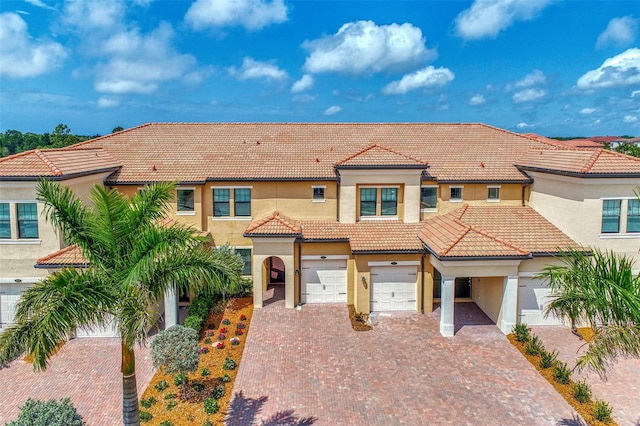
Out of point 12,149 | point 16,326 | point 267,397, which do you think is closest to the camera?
point 16,326

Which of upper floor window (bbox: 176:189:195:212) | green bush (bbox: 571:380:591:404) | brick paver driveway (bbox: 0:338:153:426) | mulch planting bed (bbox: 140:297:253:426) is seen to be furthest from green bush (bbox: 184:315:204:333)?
green bush (bbox: 571:380:591:404)

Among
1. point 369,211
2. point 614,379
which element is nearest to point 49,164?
point 369,211

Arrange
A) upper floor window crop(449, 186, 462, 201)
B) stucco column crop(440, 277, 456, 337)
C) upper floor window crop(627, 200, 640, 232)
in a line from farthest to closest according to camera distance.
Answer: upper floor window crop(449, 186, 462, 201)
upper floor window crop(627, 200, 640, 232)
stucco column crop(440, 277, 456, 337)

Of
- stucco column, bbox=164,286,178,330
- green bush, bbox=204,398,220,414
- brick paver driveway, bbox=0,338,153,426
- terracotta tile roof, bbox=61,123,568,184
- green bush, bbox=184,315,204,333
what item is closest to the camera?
green bush, bbox=204,398,220,414

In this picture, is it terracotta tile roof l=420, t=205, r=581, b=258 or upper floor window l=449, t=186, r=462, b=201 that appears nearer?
terracotta tile roof l=420, t=205, r=581, b=258

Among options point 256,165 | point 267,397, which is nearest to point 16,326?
point 267,397

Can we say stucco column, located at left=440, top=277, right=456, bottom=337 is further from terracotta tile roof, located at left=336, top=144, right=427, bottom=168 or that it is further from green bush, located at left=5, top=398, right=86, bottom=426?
green bush, located at left=5, top=398, right=86, bottom=426

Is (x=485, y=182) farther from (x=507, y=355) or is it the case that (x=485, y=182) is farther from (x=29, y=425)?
(x=29, y=425)
